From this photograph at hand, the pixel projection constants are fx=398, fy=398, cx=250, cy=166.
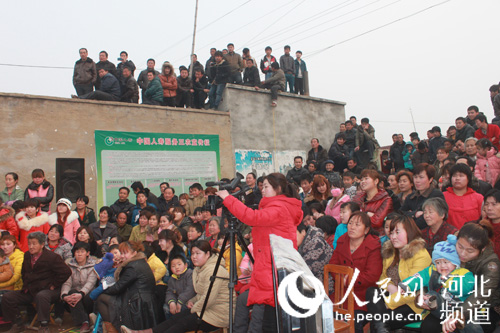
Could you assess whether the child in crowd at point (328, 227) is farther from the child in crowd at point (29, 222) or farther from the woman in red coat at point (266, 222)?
the child in crowd at point (29, 222)

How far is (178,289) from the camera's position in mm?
4492

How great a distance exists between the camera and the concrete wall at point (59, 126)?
801cm

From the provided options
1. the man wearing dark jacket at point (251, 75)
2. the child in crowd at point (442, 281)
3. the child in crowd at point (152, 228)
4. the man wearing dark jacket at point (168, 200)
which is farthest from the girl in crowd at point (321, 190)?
the man wearing dark jacket at point (251, 75)

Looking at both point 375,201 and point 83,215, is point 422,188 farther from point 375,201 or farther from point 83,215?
point 83,215

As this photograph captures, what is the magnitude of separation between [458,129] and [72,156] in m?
Result: 8.20

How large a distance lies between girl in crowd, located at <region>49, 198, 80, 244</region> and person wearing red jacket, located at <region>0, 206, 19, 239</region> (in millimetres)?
509

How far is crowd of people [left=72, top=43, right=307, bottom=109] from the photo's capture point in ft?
30.1

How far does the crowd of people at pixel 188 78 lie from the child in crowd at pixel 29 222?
3.71 meters

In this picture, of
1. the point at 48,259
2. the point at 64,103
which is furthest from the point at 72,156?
the point at 48,259

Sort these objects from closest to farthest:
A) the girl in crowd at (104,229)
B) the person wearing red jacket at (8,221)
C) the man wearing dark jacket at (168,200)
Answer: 1. the person wearing red jacket at (8,221)
2. the girl in crowd at (104,229)
3. the man wearing dark jacket at (168,200)

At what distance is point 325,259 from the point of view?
12.9 feet

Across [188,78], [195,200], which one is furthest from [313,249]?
[188,78]

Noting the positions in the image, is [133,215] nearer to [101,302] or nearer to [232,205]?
[101,302]

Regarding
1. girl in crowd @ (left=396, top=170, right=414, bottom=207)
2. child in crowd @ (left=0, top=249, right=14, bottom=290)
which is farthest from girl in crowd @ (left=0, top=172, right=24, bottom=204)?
girl in crowd @ (left=396, top=170, right=414, bottom=207)
